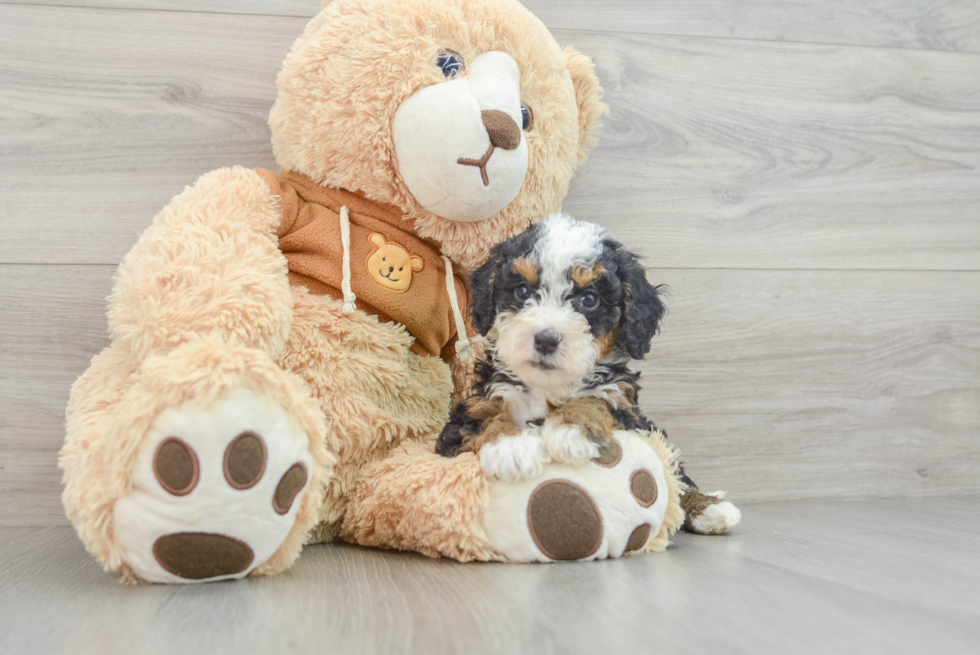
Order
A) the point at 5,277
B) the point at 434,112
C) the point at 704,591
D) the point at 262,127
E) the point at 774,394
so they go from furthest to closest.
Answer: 1. the point at 774,394
2. the point at 262,127
3. the point at 5,277
4. the point at 434,112
5. the point at 704,591

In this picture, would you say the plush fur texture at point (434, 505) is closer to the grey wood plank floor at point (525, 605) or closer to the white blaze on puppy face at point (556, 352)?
the grey wood plank floor at point (525, 605)

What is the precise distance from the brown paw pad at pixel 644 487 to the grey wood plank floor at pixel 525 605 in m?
0.10

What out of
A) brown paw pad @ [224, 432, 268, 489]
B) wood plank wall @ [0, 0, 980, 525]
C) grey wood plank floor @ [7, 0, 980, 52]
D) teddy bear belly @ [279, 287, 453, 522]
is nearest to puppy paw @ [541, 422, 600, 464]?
teddy bear belly @ [279, 287, 453, 522]

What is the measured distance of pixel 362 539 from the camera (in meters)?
1.35

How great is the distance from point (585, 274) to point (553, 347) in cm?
14

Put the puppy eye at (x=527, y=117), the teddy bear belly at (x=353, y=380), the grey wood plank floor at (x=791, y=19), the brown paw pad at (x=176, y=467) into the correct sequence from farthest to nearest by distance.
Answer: the grey wood plank floor at (x=791, y=19)
the puppy eye at (x=527, y=117)
the teddy bear belly at (x=353, y=380)
the brown paw pad at (x=176, y=467)

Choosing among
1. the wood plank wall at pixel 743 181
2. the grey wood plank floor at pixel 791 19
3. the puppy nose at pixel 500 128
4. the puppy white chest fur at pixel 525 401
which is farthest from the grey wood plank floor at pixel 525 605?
the grey wood plank floor at pixel 791 19

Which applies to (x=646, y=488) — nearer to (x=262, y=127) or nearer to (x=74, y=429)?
(x=74, y=429)

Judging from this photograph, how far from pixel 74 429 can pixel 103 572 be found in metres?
0.23

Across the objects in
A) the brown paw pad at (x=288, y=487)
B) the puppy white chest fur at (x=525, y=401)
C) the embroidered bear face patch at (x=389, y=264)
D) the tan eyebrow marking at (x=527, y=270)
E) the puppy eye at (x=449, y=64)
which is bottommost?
the brown paw pad at (x=288, y=487)

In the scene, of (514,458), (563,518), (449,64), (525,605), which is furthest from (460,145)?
(525,605)

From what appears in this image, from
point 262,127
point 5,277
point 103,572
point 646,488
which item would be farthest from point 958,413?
point 5,277

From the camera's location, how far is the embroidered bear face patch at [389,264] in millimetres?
1396

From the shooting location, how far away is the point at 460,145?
133cm
